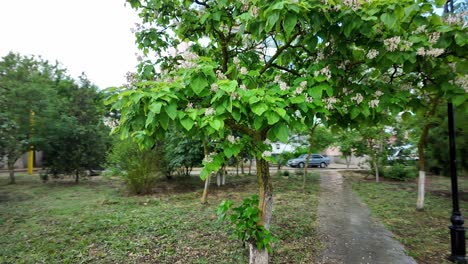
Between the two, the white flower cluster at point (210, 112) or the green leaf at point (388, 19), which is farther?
the white flower cluster at point (210, 112)

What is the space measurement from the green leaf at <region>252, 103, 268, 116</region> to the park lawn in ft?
8.71

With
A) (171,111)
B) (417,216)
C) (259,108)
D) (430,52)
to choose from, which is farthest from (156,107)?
(417,216)

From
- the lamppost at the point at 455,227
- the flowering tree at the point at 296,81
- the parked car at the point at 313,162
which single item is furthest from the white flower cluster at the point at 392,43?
the parked car at the point at 313,162

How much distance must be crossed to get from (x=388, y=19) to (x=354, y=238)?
4186 millimetres

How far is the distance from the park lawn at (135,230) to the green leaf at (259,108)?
266cm

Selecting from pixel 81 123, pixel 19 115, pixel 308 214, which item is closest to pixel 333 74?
pixel 308 214

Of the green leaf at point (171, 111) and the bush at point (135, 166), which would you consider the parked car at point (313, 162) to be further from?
the green leaf at point (171, 111)

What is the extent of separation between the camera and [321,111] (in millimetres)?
2248

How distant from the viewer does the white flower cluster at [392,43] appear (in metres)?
2.15

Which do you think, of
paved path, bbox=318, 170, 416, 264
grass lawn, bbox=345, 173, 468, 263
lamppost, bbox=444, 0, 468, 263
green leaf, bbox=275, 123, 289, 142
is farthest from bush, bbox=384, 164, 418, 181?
green leaf, bbox=275, 123, 289, 142

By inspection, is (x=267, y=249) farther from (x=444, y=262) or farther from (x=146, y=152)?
(x=146, y=152)

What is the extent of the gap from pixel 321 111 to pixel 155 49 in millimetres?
2659

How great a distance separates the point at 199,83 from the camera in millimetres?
2080

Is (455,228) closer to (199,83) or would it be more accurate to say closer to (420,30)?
(420,30)
